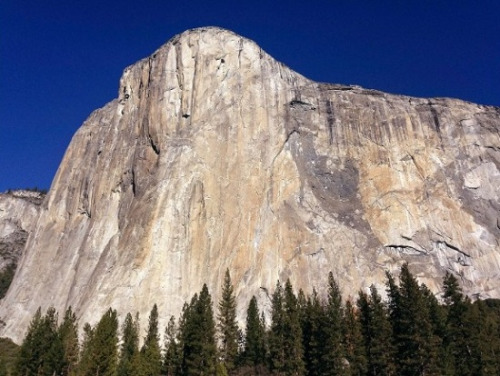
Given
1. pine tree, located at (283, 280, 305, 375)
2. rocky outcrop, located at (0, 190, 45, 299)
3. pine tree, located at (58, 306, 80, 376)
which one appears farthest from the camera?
rocky outcrop, located at (0, 190, 45, 299)

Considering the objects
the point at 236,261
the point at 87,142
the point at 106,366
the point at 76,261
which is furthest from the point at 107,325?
the point at 87,142

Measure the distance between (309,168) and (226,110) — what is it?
1512 centimetres

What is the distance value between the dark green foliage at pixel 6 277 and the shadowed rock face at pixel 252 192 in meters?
23.1

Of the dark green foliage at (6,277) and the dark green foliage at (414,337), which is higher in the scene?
the dark green foliage at (6,277)

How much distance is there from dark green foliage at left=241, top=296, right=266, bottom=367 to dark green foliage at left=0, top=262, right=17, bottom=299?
2928 inches

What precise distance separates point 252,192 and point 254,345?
30.0 m

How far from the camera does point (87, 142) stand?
97.9 meters

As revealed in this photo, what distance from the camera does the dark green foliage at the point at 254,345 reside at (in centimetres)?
4484

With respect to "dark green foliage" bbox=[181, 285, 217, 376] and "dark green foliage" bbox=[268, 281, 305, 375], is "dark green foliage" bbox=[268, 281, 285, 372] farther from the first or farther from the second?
"dark green foliage" bbox=[181, 285, 217, 376]

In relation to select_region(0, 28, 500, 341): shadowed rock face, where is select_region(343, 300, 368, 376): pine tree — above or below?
below

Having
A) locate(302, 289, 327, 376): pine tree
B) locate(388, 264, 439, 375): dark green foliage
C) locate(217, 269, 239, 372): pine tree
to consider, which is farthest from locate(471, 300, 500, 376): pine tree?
locate(217, 269, 239, 372): pine tree

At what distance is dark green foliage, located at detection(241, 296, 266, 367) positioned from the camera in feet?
147

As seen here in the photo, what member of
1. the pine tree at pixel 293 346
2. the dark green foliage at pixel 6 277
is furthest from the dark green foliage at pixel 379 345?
the dark green foliage at pixel 6 277

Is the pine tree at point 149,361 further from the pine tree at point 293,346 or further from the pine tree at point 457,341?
the pine tree at point 457,341
